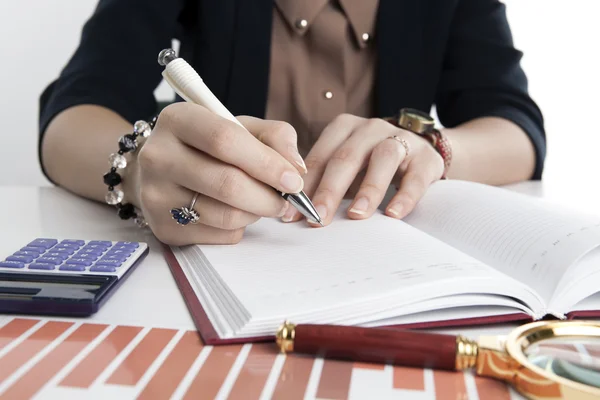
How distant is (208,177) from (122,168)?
227 mm

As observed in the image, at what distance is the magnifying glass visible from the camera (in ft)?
1.19

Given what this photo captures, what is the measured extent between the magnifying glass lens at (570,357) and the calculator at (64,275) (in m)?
0.32

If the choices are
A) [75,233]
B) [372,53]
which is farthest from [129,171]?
[372,53]

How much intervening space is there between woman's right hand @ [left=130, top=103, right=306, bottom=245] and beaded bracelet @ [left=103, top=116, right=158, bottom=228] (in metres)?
0.11

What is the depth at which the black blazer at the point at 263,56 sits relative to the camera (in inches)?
41.8

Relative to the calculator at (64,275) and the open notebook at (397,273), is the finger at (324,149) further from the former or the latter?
the calculator at (64,275)

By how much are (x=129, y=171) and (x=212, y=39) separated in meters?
0.55

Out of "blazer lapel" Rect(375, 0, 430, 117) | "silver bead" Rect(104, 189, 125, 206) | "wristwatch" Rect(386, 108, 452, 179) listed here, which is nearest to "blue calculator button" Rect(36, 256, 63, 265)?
"silver bead" Rect(104, 189, 125, 206)

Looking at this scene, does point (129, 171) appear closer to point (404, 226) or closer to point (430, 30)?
point (404, 226)

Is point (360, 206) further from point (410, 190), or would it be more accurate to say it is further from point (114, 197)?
point (114, 197)

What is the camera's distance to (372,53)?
1.22m

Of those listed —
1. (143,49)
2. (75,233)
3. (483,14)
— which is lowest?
(75,233)

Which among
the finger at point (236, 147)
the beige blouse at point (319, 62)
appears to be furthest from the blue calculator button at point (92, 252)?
the beige blouse at point (319, 62)

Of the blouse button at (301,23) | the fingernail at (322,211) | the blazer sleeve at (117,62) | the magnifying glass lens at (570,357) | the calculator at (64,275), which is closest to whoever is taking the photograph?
the magnifying glass lens at (570,357)
